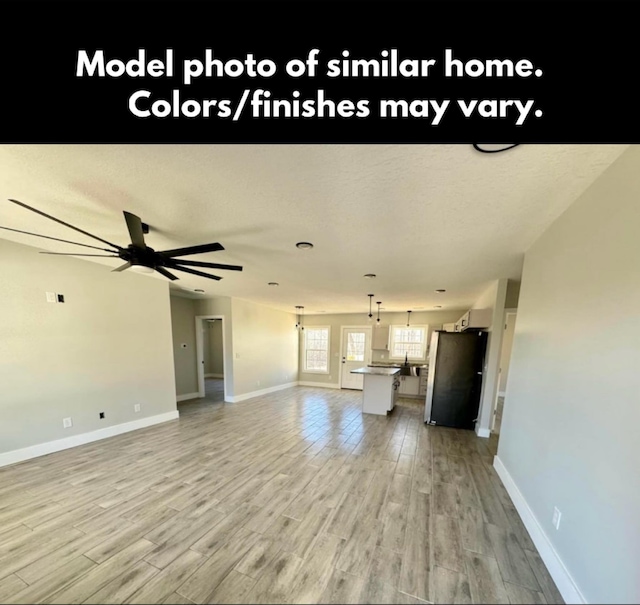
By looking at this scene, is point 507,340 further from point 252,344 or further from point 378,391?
point 252,344

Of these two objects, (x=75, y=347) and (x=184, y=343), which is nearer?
(x=75, y=347)

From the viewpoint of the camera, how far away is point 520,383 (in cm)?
230

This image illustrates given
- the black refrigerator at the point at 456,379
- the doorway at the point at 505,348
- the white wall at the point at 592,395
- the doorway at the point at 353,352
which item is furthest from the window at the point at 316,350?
the white wall at the point at 592,395

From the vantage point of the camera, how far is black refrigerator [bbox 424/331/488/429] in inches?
161

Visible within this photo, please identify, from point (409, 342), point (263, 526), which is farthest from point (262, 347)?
point (263, 526)

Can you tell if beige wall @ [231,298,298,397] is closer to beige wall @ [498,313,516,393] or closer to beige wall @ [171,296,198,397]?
beige wall @ [171,296,198,397]

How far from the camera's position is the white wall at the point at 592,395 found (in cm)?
92

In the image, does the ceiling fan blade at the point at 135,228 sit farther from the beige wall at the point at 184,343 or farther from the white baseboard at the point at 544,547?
the beige wall at the point at 184,343

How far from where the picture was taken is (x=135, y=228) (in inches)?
66.9

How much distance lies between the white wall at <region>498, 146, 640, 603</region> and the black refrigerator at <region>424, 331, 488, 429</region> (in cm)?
231

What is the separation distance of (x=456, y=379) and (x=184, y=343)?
596 cm
